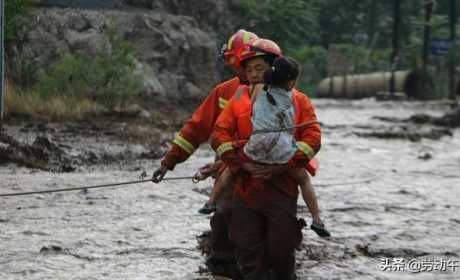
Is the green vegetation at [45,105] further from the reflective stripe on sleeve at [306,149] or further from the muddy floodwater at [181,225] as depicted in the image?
the reflective stripe on sleeve at [306,149]

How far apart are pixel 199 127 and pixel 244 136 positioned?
0.61m

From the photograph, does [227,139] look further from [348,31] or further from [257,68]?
[348,31]

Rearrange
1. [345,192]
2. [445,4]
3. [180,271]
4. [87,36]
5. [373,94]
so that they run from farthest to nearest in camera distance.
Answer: [445,4] → [373,94] → [87,36] → [345,192] → [180,271]

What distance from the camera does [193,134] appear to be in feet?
19.1

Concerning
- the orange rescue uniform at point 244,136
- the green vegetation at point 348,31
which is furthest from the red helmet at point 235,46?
the green vegetation at point 348,31

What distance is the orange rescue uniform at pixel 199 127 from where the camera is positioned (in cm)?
580

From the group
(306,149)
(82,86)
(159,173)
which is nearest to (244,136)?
(306,149)

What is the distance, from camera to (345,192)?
33.0ft

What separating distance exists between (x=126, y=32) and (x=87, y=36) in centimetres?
163

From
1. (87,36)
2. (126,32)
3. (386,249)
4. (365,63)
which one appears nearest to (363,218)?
(386,249)

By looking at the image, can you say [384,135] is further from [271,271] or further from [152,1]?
[271,271]

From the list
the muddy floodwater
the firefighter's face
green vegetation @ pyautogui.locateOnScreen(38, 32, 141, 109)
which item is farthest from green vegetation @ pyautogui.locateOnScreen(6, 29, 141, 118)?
the firefighter's face

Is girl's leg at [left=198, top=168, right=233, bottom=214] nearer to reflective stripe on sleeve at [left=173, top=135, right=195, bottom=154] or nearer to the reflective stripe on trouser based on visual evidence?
the reflective stripe on trouser

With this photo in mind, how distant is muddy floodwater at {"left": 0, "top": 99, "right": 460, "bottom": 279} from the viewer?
6.10m
